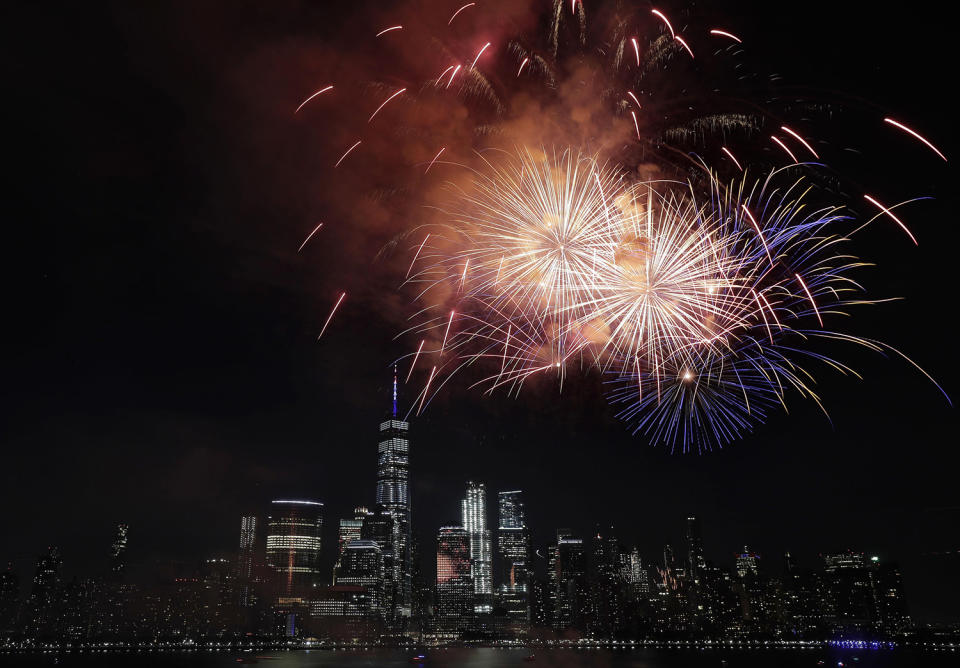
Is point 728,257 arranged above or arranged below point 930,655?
above

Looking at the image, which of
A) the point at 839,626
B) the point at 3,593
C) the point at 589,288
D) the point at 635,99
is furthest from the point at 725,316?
the point at 3,593

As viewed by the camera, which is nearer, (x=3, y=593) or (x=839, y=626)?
(x=839, y=626)

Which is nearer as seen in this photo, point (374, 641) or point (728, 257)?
point (728, 257)

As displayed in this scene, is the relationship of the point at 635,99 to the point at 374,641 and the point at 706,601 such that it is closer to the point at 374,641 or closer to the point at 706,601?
the point at 374,641

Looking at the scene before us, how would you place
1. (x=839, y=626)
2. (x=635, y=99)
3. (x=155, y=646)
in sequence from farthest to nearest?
(x=839, y=626)
(x=155, y=646)
(x=635, y=99)

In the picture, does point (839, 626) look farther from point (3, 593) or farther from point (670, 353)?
point (3, 593)

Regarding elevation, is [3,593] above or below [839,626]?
above

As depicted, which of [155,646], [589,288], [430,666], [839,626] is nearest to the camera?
[589,288]

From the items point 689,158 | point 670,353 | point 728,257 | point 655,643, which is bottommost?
point 655,643

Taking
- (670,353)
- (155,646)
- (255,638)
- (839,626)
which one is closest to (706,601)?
(839,626)
